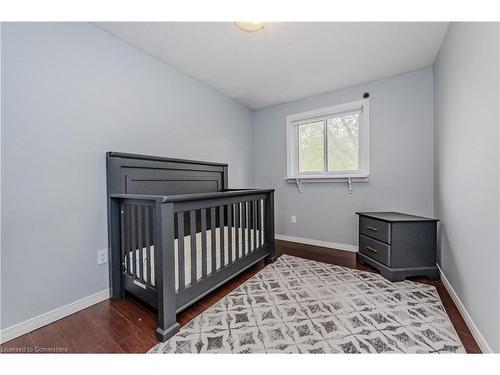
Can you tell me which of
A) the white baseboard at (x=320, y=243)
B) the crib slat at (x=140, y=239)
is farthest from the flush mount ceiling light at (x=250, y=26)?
the white baseboard at (x=320, y=243)

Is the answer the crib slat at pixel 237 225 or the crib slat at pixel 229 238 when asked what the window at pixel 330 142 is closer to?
the crib slat at pixel 237 225

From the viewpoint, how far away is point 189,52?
6.22ft

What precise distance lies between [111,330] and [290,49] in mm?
2482

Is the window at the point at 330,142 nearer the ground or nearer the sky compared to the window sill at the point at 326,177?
nearer the sky

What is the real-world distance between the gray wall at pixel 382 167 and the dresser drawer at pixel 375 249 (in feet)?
1.37

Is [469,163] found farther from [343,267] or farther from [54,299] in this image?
[54,299]

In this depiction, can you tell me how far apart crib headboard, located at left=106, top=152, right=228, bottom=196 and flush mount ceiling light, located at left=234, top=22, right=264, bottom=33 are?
123 cm

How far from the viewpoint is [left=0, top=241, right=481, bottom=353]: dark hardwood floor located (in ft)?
3.65

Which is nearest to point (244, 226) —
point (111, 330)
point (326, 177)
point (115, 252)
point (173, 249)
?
point (173, 249)

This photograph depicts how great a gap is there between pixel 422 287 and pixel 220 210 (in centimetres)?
178

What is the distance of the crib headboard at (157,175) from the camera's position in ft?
5.27

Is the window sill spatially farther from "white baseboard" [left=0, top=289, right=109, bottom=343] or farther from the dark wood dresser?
"white baseboard" [left=0, top=289, right=109, bottom=343]

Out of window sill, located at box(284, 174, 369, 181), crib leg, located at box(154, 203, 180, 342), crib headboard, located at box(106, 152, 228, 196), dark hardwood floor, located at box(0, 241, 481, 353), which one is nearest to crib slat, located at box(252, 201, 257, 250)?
dark hardwood floor, located at box(0, 241, 481, 353)
